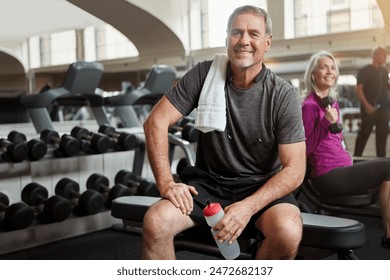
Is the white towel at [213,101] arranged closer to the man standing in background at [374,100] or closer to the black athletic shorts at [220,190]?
the black athletic shorts at [220,190]

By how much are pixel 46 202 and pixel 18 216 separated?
0.17 metres

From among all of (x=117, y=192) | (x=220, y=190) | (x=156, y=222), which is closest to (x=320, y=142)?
(x=220, y=190)

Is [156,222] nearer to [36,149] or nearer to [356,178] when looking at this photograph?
[356,178]

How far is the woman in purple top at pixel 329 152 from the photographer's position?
5.59ft

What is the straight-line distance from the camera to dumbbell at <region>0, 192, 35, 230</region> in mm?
2076

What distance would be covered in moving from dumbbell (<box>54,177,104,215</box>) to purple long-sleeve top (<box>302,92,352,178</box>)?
1.03 meters

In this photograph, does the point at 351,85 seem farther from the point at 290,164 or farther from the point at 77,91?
the point at 77,91

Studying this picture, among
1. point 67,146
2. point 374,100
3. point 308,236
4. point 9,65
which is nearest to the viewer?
point 308,236

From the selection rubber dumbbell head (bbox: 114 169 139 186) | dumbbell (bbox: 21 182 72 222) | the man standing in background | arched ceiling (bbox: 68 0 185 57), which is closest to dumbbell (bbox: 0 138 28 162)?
dumbbell (bbox: 21 182 72 222)

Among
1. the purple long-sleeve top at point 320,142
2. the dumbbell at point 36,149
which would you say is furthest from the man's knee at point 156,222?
the dumbbell at point 36,149

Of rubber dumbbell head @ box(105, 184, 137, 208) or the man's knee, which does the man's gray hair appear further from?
rubber dumbbell head @ box(105, 184, 137, 208)

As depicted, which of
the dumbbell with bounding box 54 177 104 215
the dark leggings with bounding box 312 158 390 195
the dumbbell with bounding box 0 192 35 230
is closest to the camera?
the dark leggings with bounding box 312 158 390 195

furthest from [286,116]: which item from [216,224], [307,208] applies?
[307,208]

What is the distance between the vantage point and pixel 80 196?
2.36m
